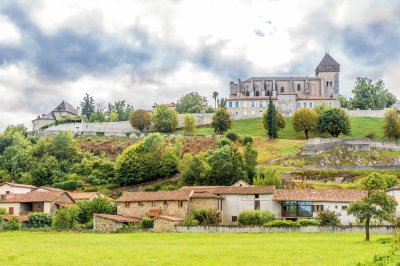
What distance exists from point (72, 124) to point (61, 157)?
3734cm

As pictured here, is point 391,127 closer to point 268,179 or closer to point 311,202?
point 268,179

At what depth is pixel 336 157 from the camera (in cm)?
10369

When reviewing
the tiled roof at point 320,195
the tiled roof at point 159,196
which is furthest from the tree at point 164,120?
the tiled roof at point 320,195

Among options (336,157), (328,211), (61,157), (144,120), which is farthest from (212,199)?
(144,120)

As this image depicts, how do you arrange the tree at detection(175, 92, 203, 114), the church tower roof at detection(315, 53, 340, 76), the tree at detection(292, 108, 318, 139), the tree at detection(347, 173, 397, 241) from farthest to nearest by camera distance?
1. the church tower roof at detection(315, 53, 340, 76)
2. the tree at detection(175, 92, 203, 114)
3. the tree at detection(292, 108, 318, 139)
4. the tree at detection(347, 173, 397, 241)

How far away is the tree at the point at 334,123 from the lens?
124 metres

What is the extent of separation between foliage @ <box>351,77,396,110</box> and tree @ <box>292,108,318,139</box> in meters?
36.9

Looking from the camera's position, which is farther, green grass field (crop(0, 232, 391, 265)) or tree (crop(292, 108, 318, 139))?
tree (crop(292, 108, 318, 139))

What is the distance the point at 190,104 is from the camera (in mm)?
170750

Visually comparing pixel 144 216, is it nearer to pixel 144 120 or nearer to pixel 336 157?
pixel 336 157

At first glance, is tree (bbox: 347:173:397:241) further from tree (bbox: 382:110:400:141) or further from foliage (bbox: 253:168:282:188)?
tree (bbox: 382:110:400:141)

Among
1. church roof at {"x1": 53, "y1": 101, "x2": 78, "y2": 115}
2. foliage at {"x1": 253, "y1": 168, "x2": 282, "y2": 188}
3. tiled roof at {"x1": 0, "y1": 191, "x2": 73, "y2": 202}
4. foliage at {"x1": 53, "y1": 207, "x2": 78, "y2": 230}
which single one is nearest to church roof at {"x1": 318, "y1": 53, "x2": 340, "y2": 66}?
church roof at {"x1": 53, "y1": 101, "x2": 78, "y2": 115}

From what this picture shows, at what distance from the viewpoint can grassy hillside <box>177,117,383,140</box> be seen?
132 metres

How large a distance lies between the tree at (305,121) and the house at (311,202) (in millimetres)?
59968
